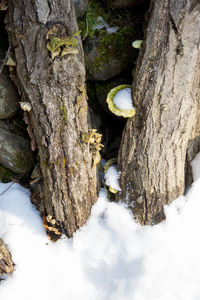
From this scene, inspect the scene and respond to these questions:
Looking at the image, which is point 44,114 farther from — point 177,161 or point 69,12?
point 177,161

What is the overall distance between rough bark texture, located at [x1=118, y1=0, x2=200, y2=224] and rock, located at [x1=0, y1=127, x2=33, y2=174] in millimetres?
1149

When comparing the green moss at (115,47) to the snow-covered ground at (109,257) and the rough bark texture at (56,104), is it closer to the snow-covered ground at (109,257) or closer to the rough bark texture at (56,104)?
the rough bark texture at (56,104)

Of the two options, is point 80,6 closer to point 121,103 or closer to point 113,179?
point 121,103

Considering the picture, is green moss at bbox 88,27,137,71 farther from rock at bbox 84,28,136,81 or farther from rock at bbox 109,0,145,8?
rock at bbox 109,0,145,8

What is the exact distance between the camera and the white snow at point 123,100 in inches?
82.9

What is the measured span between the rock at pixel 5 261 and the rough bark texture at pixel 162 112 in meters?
1.23

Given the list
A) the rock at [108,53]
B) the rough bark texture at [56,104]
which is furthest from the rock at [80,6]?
the rough bark texture at [56,104]

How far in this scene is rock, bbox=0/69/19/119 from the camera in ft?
7.75

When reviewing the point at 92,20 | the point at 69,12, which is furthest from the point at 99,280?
the point at 92,20

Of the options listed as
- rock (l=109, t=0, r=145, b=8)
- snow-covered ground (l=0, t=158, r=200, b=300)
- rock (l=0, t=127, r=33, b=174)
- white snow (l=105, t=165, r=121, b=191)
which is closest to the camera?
snow-covered ground (l=0, t=158, r=200, b=300)

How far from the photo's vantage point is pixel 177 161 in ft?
7.68

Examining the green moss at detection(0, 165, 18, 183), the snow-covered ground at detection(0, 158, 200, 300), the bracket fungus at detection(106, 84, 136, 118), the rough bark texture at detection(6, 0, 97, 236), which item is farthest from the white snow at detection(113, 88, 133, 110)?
the green moss at detection(0, 165, 18, 183)

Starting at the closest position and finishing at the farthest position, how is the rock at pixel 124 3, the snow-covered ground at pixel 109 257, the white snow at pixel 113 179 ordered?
the snow-covered ground at pixel 109 257 < the rock at pixel 124 3 < the white snow at pixel 113 179

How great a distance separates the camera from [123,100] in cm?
212
